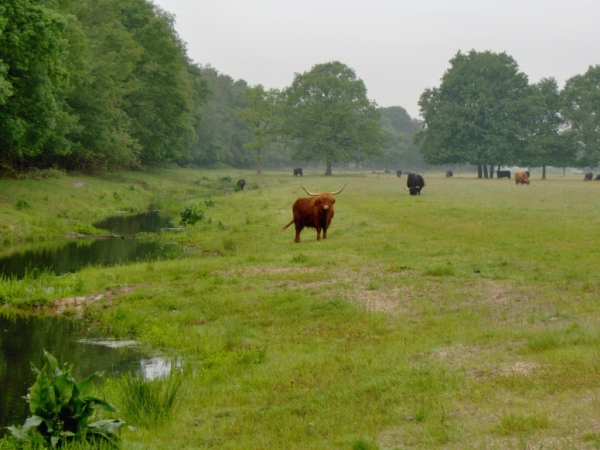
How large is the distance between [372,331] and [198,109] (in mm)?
88601

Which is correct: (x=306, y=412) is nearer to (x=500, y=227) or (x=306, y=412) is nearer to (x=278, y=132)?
(x=500, y=227)

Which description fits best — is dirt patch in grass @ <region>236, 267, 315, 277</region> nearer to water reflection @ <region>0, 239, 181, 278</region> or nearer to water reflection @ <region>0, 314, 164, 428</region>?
water reflection @ <region>0, 239, 181, 278</region>

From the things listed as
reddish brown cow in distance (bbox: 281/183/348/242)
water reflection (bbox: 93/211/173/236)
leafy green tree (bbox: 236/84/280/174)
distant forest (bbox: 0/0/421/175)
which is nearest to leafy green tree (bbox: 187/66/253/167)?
leafy green tree (bbox: 236/84/280/174)

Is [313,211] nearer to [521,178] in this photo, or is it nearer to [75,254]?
[75,254]

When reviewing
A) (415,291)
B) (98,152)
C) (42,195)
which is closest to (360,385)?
(415,291)

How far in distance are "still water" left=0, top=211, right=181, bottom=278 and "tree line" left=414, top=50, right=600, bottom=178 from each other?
2546 inches

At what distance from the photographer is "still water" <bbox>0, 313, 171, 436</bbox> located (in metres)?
9.02

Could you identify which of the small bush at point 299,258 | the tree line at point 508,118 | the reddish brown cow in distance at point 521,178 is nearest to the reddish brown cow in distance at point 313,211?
the small bush at point 299,258

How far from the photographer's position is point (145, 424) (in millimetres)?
7566

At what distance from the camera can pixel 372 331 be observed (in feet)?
35.1

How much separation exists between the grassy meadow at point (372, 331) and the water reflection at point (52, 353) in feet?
1.61

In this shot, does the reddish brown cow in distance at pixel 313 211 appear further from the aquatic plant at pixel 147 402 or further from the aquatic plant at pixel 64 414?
the aquatic plant at pixel 64 414

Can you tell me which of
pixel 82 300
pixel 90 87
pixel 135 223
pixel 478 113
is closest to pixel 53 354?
pixel 82 300

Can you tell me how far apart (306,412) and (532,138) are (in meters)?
83.1
